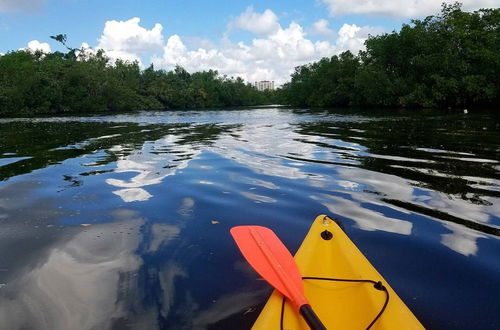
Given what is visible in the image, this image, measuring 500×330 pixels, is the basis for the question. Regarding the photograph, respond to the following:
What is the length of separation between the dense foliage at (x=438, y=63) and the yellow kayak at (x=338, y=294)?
36995mm

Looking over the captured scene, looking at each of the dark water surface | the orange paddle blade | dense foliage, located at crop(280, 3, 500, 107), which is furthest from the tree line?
the orange paddle blade

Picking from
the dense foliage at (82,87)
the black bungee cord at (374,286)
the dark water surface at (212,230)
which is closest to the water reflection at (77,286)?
the dark water surface at (212,230)

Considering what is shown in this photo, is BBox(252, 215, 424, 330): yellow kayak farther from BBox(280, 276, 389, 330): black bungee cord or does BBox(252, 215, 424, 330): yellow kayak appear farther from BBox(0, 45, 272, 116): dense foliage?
BBox(0, 45, 272, 116): dense foliage

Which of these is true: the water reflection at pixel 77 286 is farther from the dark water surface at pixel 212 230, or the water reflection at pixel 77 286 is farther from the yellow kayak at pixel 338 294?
the yellow kayak at pixel 338 294

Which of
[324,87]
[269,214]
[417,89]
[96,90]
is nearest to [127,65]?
[96,90]

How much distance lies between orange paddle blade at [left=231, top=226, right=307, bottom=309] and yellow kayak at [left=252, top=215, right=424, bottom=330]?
0.06 m

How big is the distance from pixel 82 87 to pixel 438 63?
143 feet

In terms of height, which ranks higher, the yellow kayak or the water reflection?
the yellow kayak

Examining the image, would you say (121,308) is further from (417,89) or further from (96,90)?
(96,90)

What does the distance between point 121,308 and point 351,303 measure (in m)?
1.67

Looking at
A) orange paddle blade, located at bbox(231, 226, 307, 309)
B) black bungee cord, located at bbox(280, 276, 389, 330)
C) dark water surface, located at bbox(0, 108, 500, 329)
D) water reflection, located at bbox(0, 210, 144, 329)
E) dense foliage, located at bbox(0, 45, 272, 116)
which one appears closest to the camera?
black bungee cord, located at bbox(280, 276, 389, 330)

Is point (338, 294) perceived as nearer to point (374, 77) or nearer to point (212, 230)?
point (212, 230)

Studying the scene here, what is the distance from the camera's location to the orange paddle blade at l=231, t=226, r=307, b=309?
87.7 inches

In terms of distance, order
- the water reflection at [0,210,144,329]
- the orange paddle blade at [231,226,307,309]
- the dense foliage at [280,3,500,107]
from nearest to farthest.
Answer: the orange paddle blade at [231,226,307,309] < the water reflection at [0,210,144,329] < the dense foliage at [280,3,500,107]
